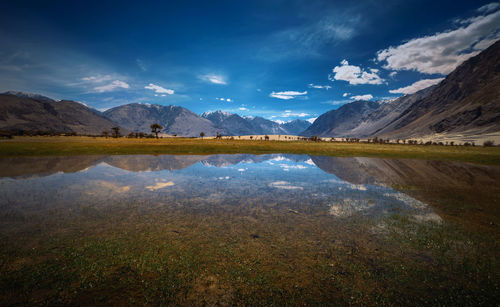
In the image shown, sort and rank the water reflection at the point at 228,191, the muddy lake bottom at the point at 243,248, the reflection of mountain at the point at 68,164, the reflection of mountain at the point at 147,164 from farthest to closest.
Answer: the reflection of mountain at the point at 147,164
the reflection of mountain at the point at 68,164
the water reflection at the point at 228,191
the muddy lake bottom at the point at 243,248

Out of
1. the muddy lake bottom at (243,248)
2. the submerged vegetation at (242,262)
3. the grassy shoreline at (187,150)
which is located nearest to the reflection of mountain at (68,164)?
the muddy lake bottom at (243,248)

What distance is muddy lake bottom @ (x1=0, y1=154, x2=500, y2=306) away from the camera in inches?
283

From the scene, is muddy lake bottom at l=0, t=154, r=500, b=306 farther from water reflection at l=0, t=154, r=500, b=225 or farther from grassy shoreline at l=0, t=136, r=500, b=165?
grassy shoreline at l=0, t=136, r=500, b=165

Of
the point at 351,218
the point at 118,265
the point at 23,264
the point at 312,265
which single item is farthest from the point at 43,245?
the point at 351,218

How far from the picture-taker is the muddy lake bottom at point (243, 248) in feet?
23.6

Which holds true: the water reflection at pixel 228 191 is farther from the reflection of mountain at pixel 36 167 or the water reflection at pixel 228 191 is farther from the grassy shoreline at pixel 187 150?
the grassy shoreline at pixel 187 150

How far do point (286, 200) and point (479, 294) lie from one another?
12.0 metres

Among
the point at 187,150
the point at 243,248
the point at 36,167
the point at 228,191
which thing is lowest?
the point at 243,248

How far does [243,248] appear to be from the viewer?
1016 centimetres

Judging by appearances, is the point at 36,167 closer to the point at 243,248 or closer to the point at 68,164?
the point at 68,164

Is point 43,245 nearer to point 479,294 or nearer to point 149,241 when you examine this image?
point 149,241

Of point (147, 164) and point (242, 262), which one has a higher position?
point (147, 164)

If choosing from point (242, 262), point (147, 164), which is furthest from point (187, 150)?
point (242, 262)

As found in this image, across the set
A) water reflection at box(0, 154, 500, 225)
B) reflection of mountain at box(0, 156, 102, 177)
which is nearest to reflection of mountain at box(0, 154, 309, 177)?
reflection of mountain at box(0, 156, 102, 177)
